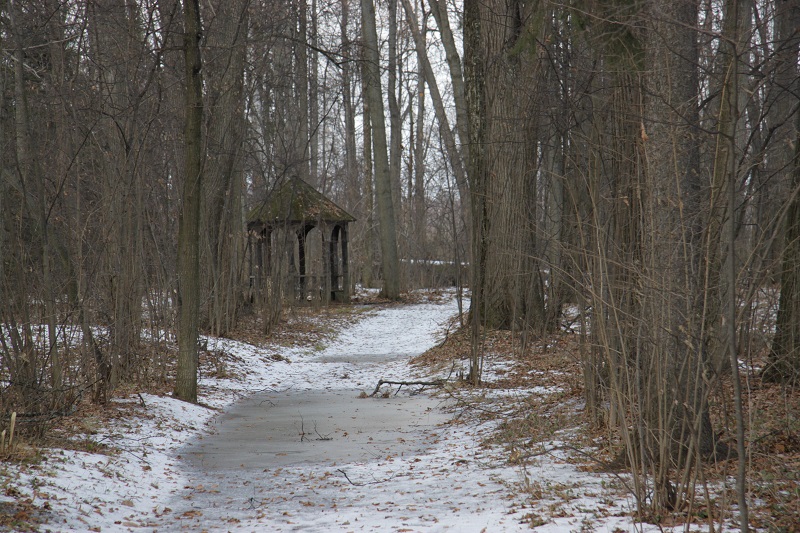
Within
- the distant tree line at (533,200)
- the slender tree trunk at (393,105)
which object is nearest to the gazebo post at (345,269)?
the slender tree trunk at (393,105)

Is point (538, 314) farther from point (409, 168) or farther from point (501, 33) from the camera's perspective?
point (409, 168)

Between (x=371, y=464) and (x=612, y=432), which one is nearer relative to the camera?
(x=612, y=432)

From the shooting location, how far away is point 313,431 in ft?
26.2

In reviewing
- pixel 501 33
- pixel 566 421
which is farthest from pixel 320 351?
pixel 566 421

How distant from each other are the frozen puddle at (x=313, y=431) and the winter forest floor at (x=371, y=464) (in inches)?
1.1

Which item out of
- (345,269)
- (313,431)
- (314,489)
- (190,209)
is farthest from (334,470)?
(345,269)

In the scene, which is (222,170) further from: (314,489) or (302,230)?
(314,489)

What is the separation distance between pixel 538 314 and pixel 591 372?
5.99m

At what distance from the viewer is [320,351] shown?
1538cm

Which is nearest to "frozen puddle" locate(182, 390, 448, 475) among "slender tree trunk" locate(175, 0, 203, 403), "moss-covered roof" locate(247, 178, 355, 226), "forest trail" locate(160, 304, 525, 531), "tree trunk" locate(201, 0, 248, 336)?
"forest trail" locate(160, 304, 525, 531)

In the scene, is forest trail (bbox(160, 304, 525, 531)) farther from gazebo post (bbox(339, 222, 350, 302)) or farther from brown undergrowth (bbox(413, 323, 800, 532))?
gazebo post (bbox(339, 222, 350, 302))

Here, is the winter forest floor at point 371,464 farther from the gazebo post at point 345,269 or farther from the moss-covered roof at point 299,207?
the gazebo post at point 345,269

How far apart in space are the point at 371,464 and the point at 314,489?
0.86 m

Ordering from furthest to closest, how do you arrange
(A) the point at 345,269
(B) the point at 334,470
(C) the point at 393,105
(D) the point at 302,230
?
(C) the point at 393,105
(A) the point at 345,269
(D) the point at 302,230
(B) the point at 334,470
